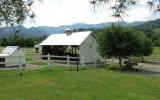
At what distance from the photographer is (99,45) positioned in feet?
121

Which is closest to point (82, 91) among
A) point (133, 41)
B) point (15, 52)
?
point (15, 52)

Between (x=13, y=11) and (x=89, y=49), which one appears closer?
(x=13, y=11)

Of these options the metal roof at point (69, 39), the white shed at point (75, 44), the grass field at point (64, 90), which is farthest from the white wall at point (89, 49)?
the grass field at point (64, 90)

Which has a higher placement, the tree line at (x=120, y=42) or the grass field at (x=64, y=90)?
the tree line at (x=120, y=42)

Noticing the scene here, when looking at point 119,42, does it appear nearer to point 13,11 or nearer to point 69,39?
point 69,39

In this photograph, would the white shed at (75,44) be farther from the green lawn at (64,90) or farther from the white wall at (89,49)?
the green lawn at (64,90)

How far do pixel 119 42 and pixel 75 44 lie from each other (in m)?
5.00

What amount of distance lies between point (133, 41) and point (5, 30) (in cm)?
3143

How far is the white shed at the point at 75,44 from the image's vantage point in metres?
36.6

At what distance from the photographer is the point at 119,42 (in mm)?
35531

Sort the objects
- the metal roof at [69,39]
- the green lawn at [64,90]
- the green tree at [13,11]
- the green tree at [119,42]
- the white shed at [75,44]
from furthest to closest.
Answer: the metal roof at [69,39] < the white shed at [75,44] < the green tree at [119,42] < the green lawn at [64,90] < the green tree at [13,11]

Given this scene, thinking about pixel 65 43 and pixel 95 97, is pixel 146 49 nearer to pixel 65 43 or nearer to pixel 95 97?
pixel 65 43

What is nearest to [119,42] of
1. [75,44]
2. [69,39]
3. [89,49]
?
[89,49]

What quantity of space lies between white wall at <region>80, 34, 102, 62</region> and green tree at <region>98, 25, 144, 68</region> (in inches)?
74.0
